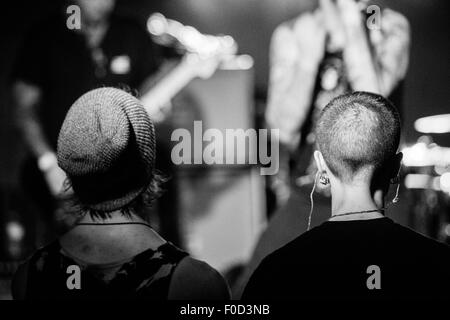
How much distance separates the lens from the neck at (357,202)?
181 centimetres

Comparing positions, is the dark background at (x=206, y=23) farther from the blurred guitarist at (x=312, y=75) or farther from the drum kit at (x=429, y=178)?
the drum kit at (x=429, y=178)

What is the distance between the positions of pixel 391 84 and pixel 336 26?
A: 46 centimetres

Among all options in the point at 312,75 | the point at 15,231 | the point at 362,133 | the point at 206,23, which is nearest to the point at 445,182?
the point at 312,75

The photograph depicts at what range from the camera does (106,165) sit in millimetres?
1696

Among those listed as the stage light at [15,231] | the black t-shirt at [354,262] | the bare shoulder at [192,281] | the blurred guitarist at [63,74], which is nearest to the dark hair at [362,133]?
the black t-shirt at [354,262]

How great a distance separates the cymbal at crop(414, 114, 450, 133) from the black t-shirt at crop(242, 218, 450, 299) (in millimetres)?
1241

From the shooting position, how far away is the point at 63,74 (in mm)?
3271

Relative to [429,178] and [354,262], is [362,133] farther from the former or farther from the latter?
[429,178]

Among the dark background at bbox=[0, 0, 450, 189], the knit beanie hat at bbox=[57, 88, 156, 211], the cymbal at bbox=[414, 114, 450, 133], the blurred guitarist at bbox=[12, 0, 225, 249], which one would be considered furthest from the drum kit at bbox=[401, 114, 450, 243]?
the knit beanie hat at bbox=[57, 88, 156, 211]

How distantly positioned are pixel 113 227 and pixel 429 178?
1.93 meters

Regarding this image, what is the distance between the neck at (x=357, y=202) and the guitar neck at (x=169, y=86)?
1800 mm
